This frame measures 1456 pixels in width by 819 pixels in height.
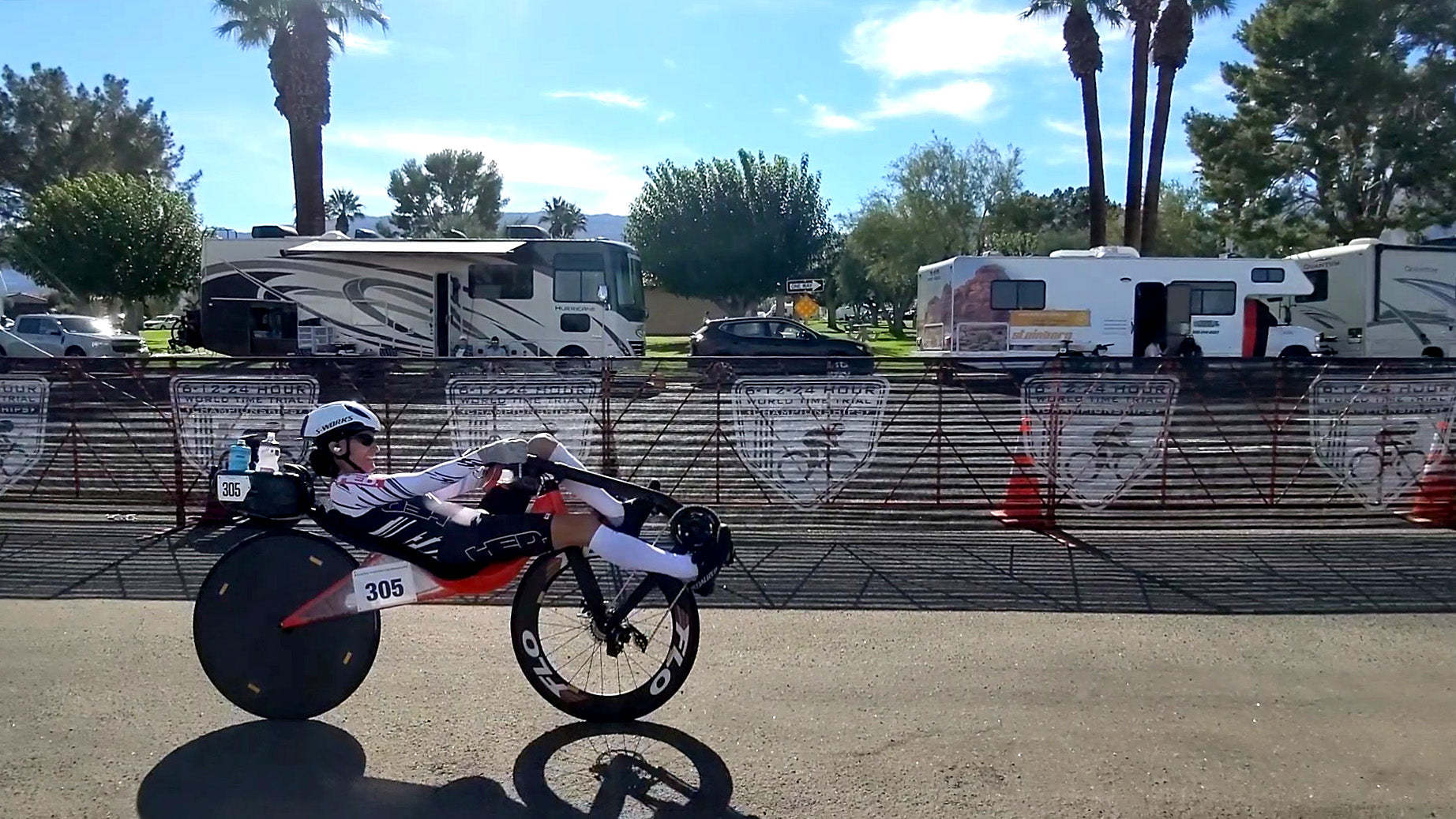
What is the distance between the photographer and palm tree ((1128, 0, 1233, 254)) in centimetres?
3297

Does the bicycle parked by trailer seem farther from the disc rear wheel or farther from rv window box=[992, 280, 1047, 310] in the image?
rv window box=[992, 280, 1047, 310]

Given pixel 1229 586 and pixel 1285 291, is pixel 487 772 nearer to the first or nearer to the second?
pixel 1229 586

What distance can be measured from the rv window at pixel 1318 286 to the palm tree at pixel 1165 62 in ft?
16.1

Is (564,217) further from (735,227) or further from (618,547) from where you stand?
(618,547)

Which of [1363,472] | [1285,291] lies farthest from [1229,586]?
[1285,291]

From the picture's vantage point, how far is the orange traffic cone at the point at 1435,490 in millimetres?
10047

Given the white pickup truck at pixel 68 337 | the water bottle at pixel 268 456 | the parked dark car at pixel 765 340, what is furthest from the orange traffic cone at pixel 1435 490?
the white pickup truck at pixel 68 337

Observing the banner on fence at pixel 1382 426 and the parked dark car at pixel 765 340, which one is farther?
the parked dark car at pixel 765 340

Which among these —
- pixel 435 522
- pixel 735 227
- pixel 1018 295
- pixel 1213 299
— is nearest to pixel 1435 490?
pixel 435 522

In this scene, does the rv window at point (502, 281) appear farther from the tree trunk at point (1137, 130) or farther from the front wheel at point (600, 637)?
the front wheel at point (600, 637)

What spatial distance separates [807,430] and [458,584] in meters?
5.62

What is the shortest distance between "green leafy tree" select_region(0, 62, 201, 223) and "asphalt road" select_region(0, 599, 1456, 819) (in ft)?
223

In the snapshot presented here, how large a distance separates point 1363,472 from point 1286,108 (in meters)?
33.1

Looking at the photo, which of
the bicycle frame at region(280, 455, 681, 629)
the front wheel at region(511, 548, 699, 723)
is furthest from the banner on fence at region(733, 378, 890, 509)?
the bicycle frame at region(280, 455, 681, 629)
